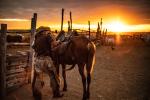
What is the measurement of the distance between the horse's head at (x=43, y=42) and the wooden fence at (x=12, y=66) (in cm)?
130

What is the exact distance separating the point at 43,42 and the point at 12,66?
7.02 ft

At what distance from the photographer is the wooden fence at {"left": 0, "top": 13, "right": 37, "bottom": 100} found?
6898 millimetres

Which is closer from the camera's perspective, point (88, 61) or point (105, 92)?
point (88, 61)

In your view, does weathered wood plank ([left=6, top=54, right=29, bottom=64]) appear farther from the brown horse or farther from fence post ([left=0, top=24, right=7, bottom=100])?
the brown horse

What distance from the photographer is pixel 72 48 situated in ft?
24.1

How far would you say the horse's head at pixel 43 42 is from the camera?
6266 millimetres

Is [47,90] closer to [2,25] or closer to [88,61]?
[88,61]

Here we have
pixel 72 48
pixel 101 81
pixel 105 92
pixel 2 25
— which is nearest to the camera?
pixel 2 25

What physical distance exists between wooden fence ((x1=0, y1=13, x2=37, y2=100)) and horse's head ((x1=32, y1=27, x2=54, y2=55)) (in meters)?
1.30

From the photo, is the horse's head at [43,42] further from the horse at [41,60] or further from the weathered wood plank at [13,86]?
the weathered wood plank at [13,86]

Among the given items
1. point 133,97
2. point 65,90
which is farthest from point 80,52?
point 133,97

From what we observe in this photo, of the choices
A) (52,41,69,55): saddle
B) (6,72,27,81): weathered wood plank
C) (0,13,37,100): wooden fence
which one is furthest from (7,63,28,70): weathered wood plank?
(52,41,69,55): saddle

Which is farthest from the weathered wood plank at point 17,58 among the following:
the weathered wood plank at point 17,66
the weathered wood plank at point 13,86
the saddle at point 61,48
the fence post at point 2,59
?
the saddle at point 61,48

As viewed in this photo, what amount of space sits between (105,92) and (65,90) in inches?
60.4
